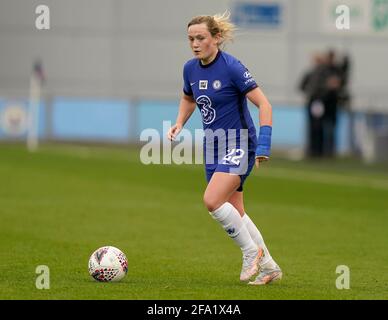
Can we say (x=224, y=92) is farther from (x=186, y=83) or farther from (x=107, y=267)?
(x=107, y=267)

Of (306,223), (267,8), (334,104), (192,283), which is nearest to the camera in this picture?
(192,283)

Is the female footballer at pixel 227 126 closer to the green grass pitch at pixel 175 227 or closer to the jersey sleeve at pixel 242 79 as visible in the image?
the jersey sleeve at pixel 242 79

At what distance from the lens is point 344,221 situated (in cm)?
1731

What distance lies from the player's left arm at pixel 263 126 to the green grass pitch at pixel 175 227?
3.89 ft

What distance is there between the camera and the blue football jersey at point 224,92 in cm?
1083

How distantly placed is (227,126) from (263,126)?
414 millimetres

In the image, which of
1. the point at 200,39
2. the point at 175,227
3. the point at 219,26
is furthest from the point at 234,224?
the point at 175,227

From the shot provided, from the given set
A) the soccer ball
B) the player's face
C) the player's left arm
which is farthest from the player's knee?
the player's face

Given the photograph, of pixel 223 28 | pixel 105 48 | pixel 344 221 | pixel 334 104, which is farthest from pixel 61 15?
pixel 223 28

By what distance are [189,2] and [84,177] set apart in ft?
50.9

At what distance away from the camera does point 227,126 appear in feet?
35.9

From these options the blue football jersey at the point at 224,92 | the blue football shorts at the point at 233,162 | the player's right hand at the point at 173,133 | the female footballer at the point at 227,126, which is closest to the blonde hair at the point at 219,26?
the female footballer at the point at 227,126
